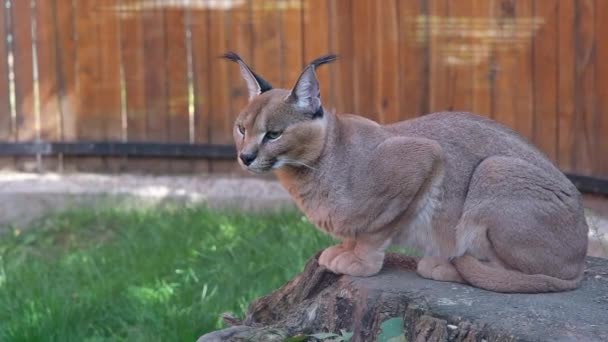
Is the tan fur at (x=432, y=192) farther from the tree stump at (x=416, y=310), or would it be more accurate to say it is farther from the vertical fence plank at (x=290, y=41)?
the vertical fence plank at (x=290, y=41)

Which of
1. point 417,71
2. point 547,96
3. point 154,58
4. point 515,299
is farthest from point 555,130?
point 515,299

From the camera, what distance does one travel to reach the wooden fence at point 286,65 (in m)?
7.39

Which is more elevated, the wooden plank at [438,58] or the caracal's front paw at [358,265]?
the wooden plank at [438,58]

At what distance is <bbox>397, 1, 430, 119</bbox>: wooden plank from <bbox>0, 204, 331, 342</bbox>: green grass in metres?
1.27

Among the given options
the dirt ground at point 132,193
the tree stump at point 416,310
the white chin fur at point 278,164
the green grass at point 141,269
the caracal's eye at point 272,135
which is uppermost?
the caracal's eye at point 272,135

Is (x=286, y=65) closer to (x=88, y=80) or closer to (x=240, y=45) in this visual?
(x=240, y=45)

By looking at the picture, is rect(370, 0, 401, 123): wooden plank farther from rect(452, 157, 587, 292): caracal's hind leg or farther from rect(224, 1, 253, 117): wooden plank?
rect(452, 157, 587, 292): caracal's hind leg

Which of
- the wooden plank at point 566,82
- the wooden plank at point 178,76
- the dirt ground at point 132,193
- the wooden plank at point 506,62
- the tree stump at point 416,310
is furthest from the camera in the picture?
the wooden plank at point 178,76

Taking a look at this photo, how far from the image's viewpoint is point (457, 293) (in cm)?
407

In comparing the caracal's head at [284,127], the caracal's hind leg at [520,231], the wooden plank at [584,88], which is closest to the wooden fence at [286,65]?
the wooden plank at [584,88]

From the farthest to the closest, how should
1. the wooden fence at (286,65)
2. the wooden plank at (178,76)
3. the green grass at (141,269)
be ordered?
1. the wooden plank at (178,76)
2. the wooden fence at (286,65)
3. the green grass at (141,269)

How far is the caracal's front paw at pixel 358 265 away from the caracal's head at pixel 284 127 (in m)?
0.41

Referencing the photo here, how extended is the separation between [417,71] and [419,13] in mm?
407

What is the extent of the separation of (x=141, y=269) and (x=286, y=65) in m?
2.36
